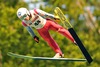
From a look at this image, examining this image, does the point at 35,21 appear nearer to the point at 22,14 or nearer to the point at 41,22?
the point at 41,22

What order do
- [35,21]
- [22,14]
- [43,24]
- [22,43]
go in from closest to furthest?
[22,14] → [35,21] → [43,24] → [22,43]

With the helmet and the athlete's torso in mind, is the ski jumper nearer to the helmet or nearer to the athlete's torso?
the athlete's torso

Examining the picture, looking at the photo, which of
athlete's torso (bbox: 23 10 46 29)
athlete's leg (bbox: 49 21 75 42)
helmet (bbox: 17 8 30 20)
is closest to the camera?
helmet (bbox: 17 8 30 20)

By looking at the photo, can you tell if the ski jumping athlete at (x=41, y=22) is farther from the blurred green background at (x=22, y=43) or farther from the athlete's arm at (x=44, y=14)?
the blurred green background at (x=22, y=43)

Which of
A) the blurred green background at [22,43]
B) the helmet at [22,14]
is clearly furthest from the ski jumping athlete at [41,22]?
the blurred green background at [22,43]

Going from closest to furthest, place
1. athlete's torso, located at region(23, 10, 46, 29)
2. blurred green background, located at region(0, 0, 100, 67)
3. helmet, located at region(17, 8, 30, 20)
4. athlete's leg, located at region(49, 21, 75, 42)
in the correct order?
helmet, located at region(17, 8, 30, 20) < athlete's torso, located at region(23, 10, 46, 29) < athlete's leg, located at region(49, 21, 75, 42) < blurred green background, located at region(0, 0, 100, 67)

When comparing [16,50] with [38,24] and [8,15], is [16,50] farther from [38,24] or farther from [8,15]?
[38,24]

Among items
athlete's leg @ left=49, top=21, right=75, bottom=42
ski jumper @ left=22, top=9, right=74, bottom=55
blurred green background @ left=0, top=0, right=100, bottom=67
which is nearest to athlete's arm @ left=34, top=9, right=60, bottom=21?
ski jumper @ left=22, top=9, right=74, bottom=55

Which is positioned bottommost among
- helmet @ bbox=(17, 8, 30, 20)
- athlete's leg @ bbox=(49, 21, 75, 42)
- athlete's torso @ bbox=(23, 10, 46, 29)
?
athlete's leg @ bbox=(49, 21, 75, 42)

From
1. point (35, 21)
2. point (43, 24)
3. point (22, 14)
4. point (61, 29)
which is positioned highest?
point (22, 14)

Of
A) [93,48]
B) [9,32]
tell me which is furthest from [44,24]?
[93,48]

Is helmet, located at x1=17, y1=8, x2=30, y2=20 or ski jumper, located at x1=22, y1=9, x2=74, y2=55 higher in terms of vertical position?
A: helmet, located at x1=17, y1=8, x2=30, y2=20

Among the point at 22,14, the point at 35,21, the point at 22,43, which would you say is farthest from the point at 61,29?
the point at 22,43

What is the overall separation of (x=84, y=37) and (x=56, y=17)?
21259 mm
